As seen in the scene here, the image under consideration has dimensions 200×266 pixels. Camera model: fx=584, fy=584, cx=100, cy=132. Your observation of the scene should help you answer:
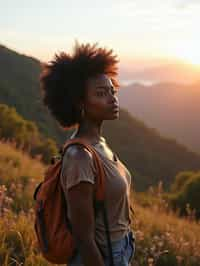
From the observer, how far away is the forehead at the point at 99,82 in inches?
118

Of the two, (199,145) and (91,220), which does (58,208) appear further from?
(199,145)

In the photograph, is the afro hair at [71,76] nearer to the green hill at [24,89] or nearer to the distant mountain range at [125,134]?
the green hill at [24,89]

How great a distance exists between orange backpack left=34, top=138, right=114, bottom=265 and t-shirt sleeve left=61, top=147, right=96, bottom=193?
55mm

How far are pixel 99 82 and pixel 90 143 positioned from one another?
329 millimetres

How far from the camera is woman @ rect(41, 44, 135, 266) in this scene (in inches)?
104

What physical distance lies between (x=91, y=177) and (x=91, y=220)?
201 mm

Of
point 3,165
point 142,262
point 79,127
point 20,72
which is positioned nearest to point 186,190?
point 3,165

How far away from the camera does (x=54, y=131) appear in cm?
5212

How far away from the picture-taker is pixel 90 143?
9.55 feet

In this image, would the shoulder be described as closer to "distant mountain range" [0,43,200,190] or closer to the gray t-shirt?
the gray t-shirt

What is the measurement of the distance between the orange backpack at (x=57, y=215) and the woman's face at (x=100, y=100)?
267 millimetres

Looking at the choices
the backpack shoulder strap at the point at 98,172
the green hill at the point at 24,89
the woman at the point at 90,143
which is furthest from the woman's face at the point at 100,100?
the green hill at the point at 24,89

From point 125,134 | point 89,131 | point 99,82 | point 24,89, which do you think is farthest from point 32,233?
point 125,134

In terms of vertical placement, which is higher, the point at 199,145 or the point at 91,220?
the point at 91,220
